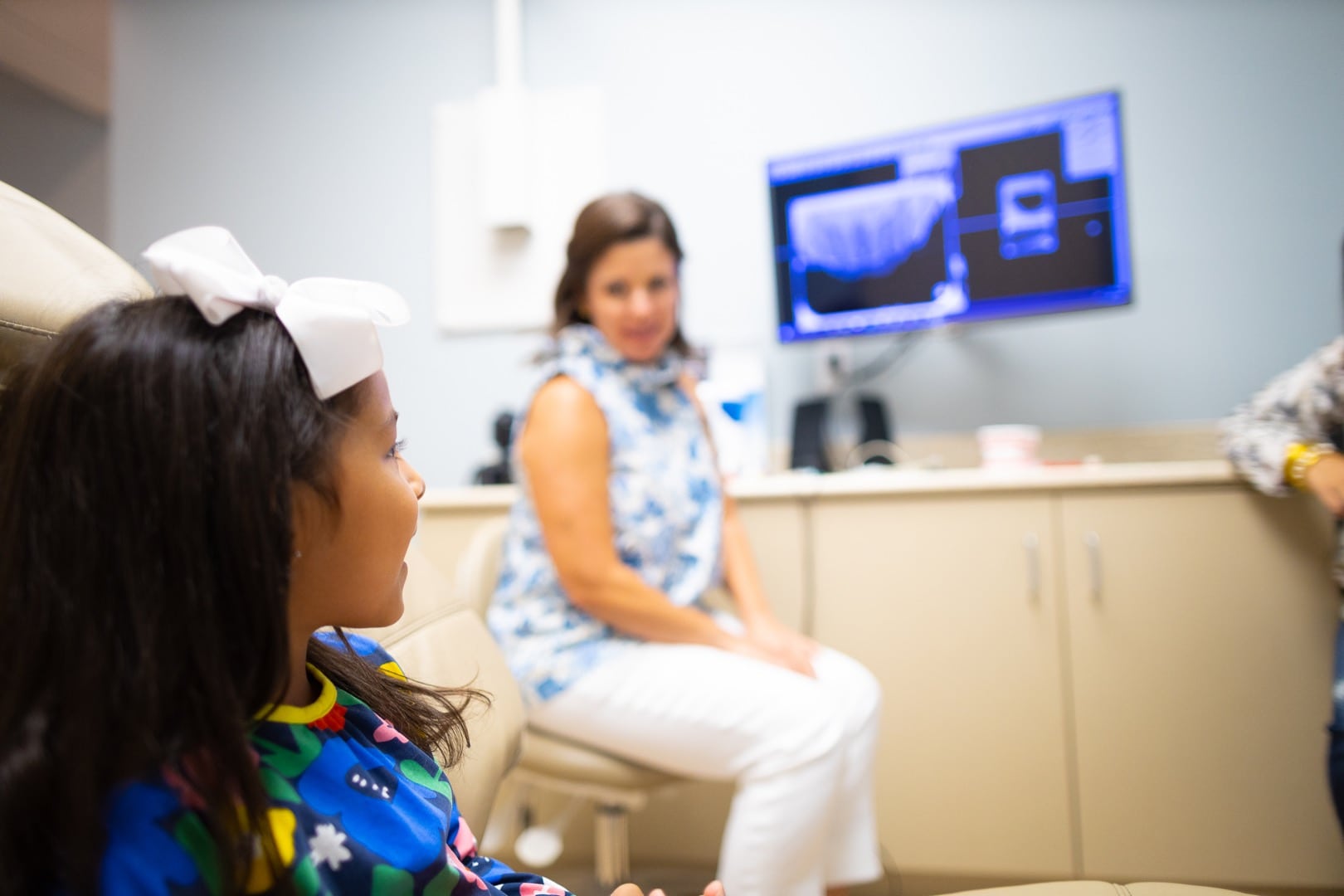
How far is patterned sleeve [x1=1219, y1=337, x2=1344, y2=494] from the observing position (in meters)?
1.22

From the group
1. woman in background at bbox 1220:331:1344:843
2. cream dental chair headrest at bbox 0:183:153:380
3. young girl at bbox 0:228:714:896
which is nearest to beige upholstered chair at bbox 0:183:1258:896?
cream dental chair headrest at bbox 0:183:153:380

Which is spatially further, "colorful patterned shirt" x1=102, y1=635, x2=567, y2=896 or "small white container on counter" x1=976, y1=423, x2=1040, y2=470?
"small white container on counter" x1=976, y1=423, x2=1040, y2=470

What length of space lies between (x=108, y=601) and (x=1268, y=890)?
5.29 ft

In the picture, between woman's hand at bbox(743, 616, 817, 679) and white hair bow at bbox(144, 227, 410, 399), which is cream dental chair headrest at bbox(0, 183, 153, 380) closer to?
white hair bow at bbox(144, 227, 410, 399)

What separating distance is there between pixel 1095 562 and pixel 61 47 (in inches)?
63.0

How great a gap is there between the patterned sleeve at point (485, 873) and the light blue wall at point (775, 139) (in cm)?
101

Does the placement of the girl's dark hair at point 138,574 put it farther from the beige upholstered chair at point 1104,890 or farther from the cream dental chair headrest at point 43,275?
the beige upholstered chair at point 1104,890

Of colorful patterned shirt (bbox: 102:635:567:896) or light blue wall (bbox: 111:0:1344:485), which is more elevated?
light blue wall (bbox: 111:0:1344:485)

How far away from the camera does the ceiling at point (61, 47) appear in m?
0.77

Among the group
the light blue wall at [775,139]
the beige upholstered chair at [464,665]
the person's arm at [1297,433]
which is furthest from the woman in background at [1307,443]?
the beige upholstered chair at [464,665]

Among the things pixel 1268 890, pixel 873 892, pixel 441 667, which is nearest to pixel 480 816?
pixel 441 667

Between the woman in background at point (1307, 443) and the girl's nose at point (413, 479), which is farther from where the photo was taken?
the woman in background at point (1307, 443)

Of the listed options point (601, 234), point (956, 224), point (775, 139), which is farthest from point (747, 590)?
point (775, 139)

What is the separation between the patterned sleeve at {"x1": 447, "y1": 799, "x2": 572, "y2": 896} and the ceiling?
2.56ft
